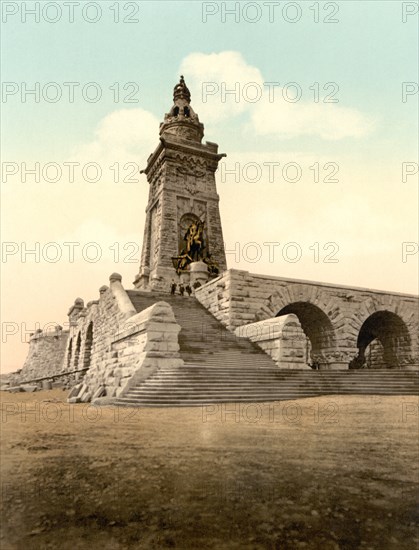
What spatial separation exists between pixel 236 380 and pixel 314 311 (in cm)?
903

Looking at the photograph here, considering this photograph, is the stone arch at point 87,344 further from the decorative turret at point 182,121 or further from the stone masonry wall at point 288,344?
the decorative turret at point 182,121

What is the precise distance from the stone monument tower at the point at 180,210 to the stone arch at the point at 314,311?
7.66 m

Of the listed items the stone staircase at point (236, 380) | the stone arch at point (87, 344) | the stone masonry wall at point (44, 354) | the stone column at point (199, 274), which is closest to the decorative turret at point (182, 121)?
the stone column at point (199, 274)

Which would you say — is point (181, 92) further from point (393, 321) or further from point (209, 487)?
point (209, 487)

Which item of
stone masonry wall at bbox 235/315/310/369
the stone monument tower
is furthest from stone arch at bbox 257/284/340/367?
the stone monument tower

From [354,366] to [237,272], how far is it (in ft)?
43.4

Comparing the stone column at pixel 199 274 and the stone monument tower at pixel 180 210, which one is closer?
the stone column at pixel 199 274

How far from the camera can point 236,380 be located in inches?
316

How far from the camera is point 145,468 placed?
8.61ft

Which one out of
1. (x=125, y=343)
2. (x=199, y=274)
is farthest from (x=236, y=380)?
(x=199, y=274)

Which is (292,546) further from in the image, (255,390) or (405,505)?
(255,390)

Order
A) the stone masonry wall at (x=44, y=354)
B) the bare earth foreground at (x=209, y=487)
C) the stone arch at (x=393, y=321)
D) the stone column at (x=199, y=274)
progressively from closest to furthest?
the bare earth foreground at (x=209, y=487) → the stone arch at (x=393, y=321) → the stone column at (x=199, y=274) → the stone masonry wall at (x=44, y=354)

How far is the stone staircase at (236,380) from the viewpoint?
714 centimetres

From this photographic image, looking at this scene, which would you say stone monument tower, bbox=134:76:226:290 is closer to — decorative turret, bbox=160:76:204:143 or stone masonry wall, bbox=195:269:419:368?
decorative turret, bbox=160:76:204:143
